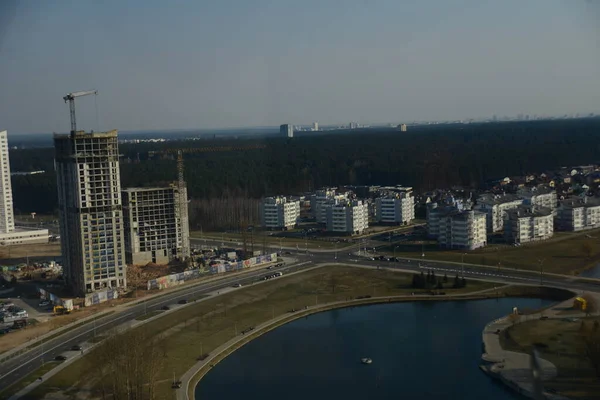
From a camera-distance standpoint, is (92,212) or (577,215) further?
(577,215)

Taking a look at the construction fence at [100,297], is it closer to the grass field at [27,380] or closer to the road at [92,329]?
the road at [92,329]

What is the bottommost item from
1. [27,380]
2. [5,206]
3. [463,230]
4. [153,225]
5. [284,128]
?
[27,380]

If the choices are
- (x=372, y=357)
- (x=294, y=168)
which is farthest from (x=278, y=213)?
(x=372, y=357)

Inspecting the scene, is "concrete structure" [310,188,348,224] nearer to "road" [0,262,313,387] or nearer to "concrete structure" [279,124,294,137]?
"concrete structure" [279,124,294,137]

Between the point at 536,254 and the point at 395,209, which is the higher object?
the point at 395,209

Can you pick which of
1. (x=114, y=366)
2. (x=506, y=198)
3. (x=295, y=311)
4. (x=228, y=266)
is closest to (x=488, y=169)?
(x=506, y=198)

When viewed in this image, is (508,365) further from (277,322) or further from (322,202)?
(322,202)

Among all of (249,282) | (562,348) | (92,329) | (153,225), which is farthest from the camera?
(153,225)
